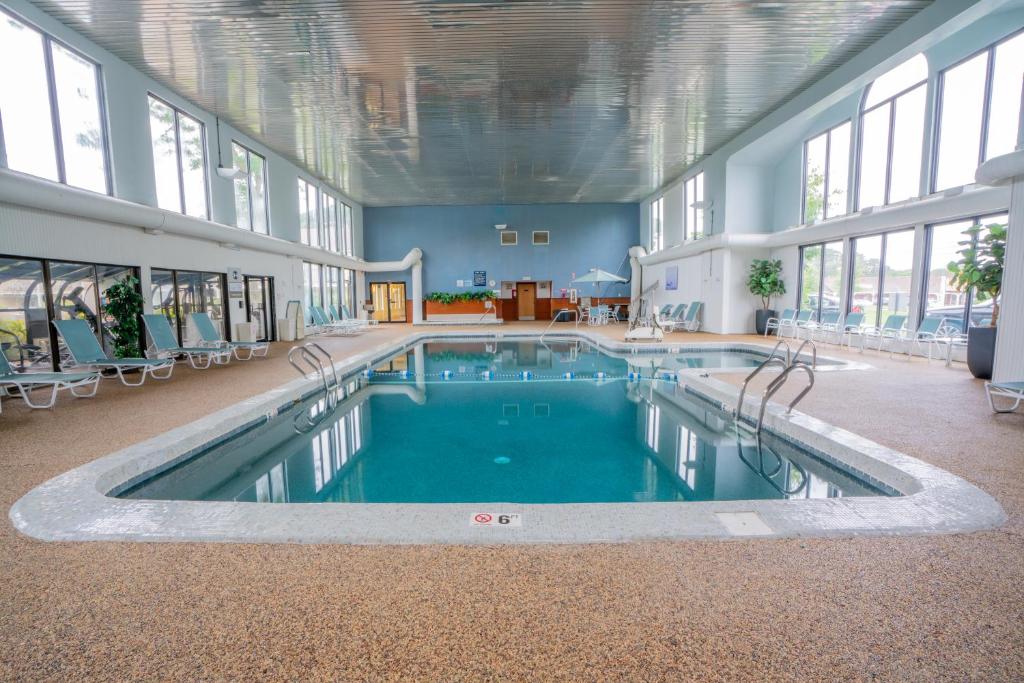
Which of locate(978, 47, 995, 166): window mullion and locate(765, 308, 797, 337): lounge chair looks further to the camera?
locate(765, 308, 797, 337): lounge chair

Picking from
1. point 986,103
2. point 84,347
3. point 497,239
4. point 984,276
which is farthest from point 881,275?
point 84,347

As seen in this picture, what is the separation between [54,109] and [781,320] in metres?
13.7

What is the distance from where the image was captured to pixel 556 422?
17.0 ft

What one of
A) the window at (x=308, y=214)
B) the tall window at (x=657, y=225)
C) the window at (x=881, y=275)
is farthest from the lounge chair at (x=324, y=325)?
the window at (x=881, y=275)

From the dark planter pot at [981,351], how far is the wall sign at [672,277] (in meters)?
9.54

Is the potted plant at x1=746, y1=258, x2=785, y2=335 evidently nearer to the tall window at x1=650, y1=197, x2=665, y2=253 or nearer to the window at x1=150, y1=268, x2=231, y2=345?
the tall window at x1=650, y1=197, x2=665, y2=253

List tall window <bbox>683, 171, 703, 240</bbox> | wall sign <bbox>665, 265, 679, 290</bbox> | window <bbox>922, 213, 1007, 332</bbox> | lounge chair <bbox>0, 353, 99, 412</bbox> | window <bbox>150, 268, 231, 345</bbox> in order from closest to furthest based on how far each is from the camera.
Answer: lounge chair <bbox>0, 353, 99, 412</bbox> → window <bbox>922, 213, 1007, 332</bbox> → window <bbox>150, 268, 231, 345</bbox> → tall window <bbox>683, 171, 703, 240</bbox> → wall sign <bbox>665, 265, 679, 290</bbox>

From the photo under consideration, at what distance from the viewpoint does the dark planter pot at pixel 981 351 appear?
621cm

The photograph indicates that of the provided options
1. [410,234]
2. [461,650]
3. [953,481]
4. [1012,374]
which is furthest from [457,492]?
[410,234]

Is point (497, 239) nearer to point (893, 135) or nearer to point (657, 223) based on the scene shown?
point (657, 223)

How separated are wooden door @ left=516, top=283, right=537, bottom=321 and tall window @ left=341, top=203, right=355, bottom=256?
6616mm

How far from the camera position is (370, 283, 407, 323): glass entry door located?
65.5 ft

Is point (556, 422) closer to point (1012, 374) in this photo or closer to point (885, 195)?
point (1012, 374)

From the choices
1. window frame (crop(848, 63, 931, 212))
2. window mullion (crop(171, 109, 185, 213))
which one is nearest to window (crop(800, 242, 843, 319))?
window frame (crop(848, 63, 931, 212))
